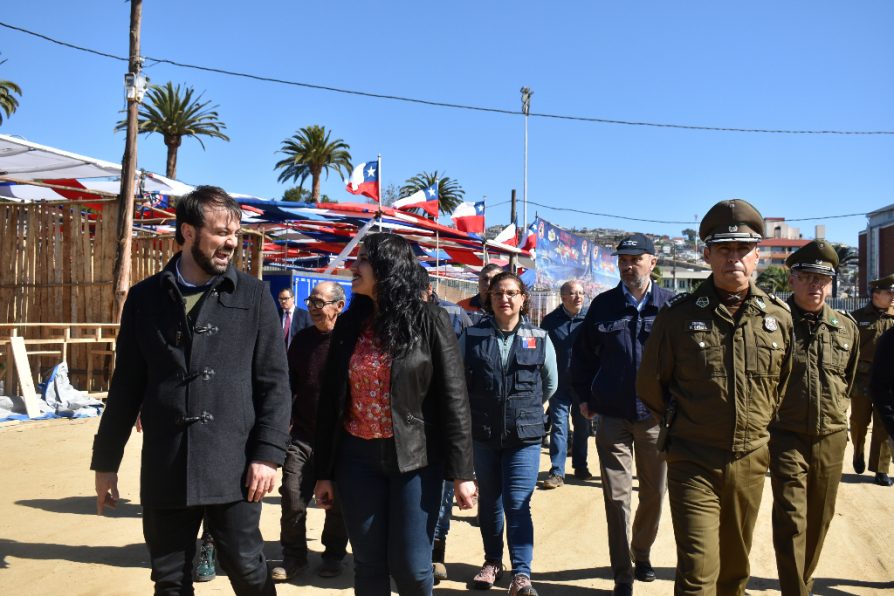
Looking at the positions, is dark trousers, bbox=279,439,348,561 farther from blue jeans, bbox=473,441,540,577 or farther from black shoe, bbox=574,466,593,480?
black shoe, bbox=574,466,593,480

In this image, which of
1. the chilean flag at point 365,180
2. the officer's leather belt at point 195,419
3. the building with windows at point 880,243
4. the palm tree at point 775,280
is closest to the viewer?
the officer's leather belt at point 195,419

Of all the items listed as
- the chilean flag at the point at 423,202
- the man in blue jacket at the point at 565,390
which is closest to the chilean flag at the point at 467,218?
the chilean flag at the point at 423,202

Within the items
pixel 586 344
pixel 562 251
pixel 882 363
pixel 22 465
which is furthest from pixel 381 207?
pixel 882 363

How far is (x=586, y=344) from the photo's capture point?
5445mm

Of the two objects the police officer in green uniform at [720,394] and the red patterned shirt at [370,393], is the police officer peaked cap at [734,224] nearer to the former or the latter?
the police officer in green uniform at [720,394]

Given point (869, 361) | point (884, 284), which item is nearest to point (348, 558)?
point (869, 361)

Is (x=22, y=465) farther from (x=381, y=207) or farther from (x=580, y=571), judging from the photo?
(x=381, y=207)

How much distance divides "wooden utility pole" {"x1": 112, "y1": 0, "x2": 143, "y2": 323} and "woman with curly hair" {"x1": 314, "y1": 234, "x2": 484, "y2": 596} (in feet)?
36.8

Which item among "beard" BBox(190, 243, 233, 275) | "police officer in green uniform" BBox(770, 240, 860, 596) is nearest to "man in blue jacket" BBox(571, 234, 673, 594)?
"police officer in green uniform" BBox(770, 240, 860, 596)

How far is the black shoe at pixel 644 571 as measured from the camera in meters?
5.22

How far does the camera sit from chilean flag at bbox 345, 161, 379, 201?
619 inches

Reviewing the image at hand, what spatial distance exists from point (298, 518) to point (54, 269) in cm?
1083

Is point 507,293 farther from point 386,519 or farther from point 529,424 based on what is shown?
point 386,519

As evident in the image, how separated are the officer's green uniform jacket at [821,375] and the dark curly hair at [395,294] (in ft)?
8.12
